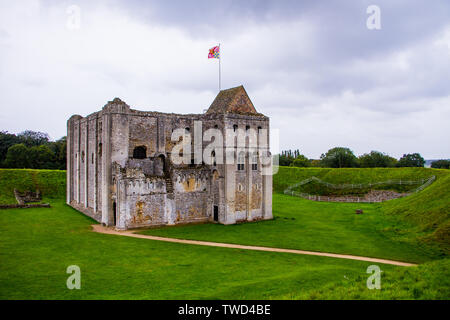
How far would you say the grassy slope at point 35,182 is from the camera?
55.6m

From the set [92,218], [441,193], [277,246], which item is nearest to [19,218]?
[92,218]

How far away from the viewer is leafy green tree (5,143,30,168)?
77.0 m

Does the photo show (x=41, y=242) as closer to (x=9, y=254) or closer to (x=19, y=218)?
(x=9, y=254)

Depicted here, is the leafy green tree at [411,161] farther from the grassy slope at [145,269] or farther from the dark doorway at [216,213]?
the grassy slope at [145,269]

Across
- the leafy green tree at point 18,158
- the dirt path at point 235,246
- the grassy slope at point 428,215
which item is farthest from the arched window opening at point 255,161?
the leafy green tree at point 18,158

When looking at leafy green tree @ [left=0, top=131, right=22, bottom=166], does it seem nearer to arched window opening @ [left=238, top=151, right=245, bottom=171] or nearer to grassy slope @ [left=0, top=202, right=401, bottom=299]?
grassy slope @ [left=0, top=202, right=401, bottom=299]

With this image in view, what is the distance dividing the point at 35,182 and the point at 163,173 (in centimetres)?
3251

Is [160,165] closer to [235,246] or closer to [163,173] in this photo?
[163,173]

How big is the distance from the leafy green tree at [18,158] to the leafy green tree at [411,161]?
304ft

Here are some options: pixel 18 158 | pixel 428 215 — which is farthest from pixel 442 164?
pixel 18 158

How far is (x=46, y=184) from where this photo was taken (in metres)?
58.3

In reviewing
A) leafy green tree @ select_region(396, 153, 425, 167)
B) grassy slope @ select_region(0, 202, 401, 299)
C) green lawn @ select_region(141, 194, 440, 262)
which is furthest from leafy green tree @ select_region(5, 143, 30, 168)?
leafy green tree @ select_region(396, 153, 425, 167)

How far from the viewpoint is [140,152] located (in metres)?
38.0

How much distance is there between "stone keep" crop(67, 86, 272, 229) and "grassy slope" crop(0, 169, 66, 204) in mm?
16504
